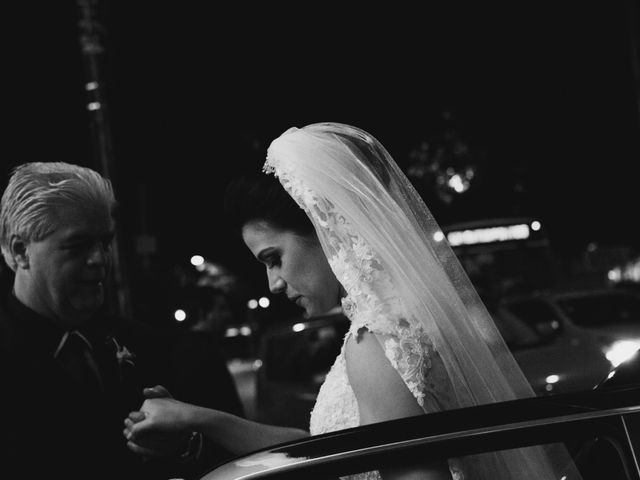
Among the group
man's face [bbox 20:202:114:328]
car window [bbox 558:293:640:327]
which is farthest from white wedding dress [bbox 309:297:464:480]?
car window [bbox 558:293:640:327]

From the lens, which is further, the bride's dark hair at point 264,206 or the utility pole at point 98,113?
the utility pole at point 98,113

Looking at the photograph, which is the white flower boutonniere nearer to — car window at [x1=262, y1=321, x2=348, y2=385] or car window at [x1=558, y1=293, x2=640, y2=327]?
car window at [x1=262, y1=321, x2=348, y2=385]

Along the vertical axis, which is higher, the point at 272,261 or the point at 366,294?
the point at 272,261

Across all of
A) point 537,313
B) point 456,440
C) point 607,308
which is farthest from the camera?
point 607,308

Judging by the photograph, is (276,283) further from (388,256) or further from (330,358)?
(330,358)

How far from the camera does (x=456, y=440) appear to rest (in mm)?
1651

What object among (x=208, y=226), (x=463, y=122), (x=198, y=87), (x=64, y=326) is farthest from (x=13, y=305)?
(x=208, y=226)

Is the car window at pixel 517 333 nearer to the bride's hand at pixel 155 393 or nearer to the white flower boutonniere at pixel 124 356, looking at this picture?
the white flower boutonniere at pixel 124 356

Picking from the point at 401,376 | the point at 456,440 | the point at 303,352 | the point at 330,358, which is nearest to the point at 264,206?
the point at 401,376

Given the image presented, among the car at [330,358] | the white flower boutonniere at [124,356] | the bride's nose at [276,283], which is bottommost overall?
the white flower boutonniere at [124,356]

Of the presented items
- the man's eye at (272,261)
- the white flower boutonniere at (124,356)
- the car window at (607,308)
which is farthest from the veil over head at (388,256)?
the car window at (607,308)

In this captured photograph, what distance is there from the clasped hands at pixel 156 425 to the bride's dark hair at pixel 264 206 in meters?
A: 0.55

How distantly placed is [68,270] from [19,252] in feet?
0.58

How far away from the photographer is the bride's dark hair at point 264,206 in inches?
95.0
